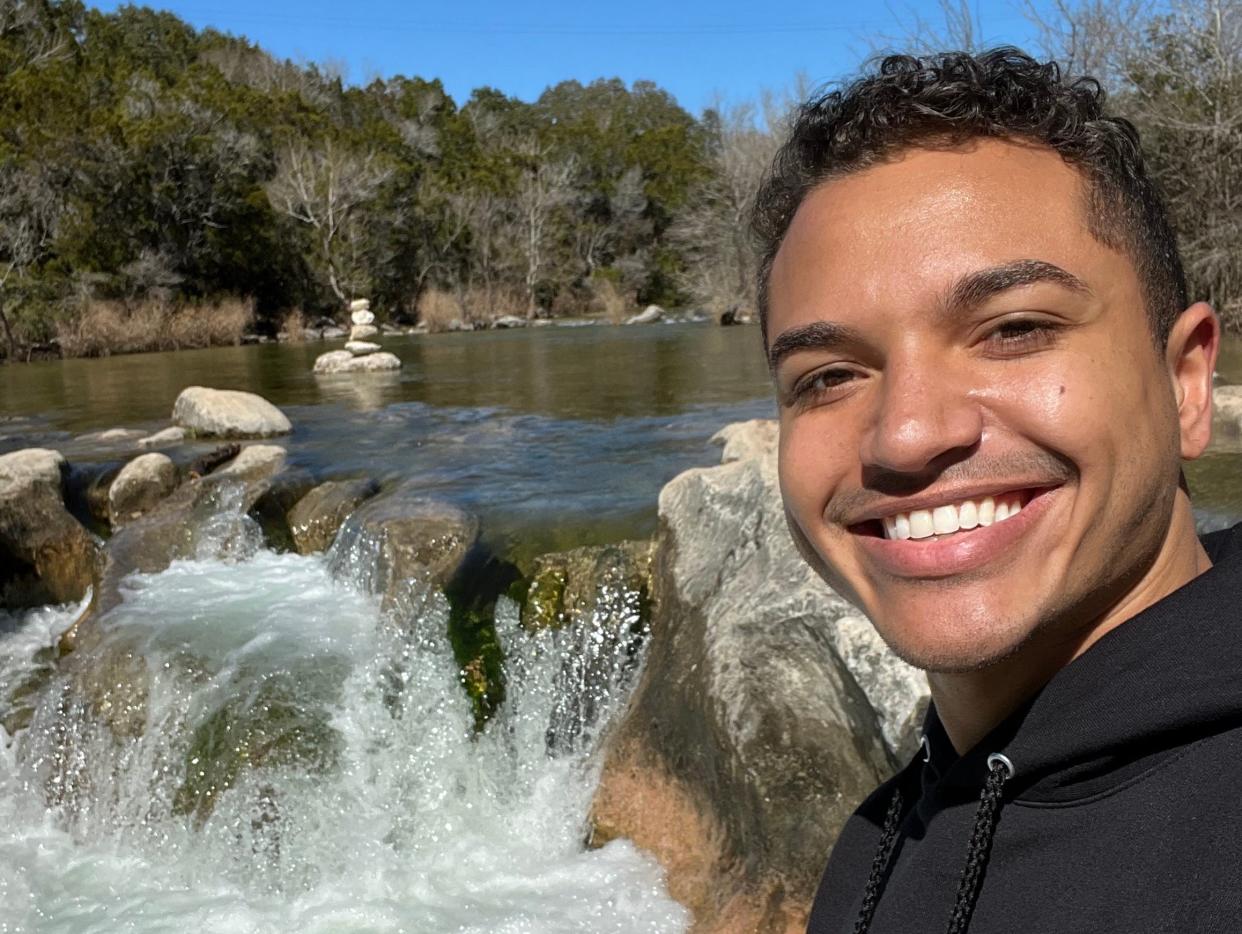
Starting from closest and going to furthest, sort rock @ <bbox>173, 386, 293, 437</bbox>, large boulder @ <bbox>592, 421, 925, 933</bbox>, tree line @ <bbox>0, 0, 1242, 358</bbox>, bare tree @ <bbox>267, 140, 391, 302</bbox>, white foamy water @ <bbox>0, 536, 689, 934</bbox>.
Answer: large boulder @ <bbox>592, 421, 925, 933</bbox>
white foamy water @ <bbox>0, 536, 689, 934</bbox>
rock @ <bbox>173, 386, 293, 437</bbox>
tree line @ <bbox>0, 0, 1242, 358</bbox>
bare tree @ <bbox>267, 140, 391, 302</bbox>

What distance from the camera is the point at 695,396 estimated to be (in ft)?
41.9

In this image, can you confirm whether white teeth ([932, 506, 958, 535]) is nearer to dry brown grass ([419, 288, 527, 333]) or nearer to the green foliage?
the green foliage

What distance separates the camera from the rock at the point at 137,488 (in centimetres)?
816

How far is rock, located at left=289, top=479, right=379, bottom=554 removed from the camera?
734cm

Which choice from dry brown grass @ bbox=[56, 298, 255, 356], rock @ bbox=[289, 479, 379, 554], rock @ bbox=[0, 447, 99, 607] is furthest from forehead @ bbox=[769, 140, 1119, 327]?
dry brown grass @ bbox=[56, 298, 255, 356]

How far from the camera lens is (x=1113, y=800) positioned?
3.09 ft

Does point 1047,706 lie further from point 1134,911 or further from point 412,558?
point 412,558

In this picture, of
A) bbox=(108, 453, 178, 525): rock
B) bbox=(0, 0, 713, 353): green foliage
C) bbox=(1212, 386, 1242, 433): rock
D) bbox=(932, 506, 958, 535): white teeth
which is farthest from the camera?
bbox=(0, 0, 713, 353): green foliage

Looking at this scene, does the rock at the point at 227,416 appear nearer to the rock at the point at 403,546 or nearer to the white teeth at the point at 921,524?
the rock at the point at 403,546

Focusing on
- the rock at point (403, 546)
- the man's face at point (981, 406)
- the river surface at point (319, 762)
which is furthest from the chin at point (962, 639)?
the rock at point (403, 546)

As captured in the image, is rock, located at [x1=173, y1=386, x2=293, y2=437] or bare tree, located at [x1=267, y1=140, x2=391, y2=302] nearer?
rock, located at [x1=173, y1=386, x2=293, y2=437]

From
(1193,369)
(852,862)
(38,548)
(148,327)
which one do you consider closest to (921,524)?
(1193,369)

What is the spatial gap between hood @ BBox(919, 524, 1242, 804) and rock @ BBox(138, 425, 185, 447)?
1018 centimetres

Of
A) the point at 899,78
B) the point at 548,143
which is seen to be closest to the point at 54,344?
the point at 899,78
